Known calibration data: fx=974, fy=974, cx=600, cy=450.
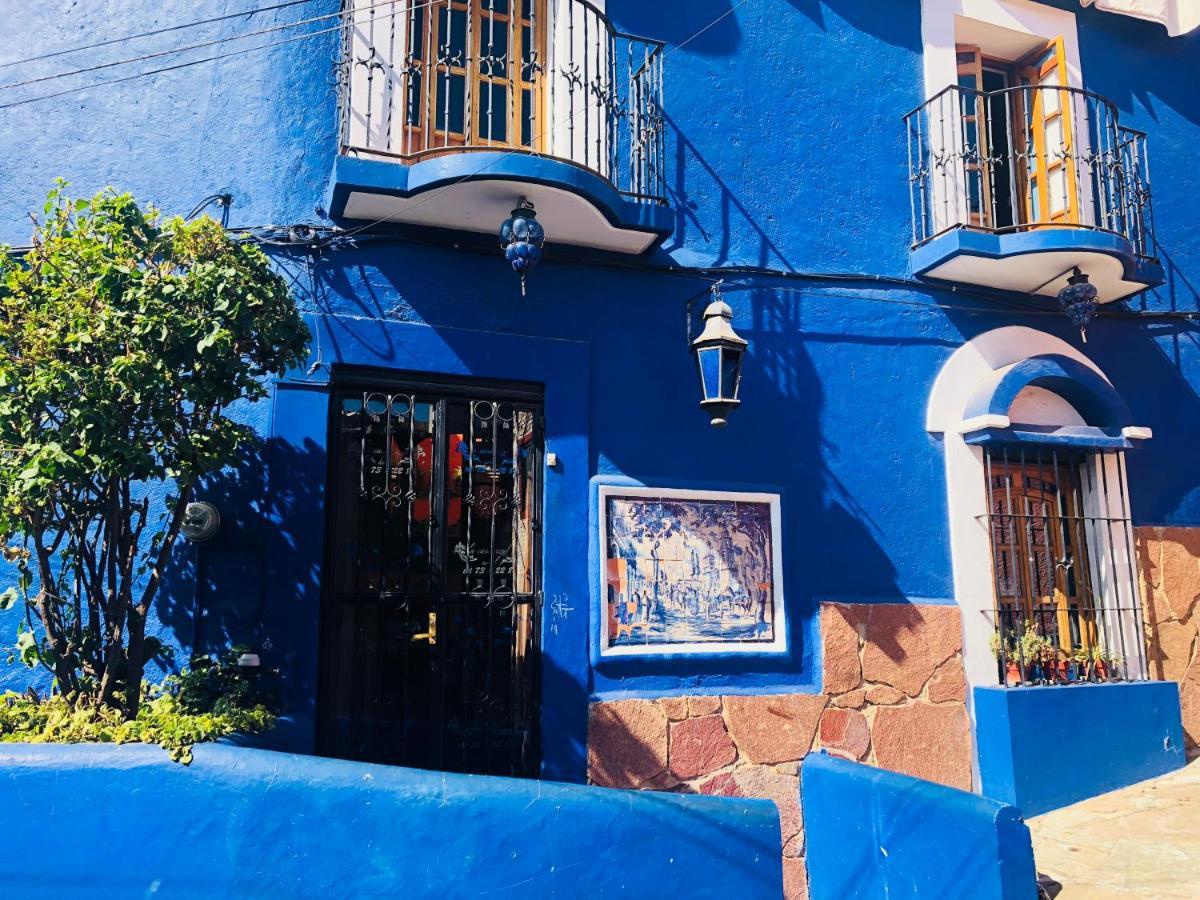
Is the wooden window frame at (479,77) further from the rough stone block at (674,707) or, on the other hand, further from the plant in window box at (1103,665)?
the plant in window box at (1103,665)

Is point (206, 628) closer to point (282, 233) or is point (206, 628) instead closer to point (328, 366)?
point (328, 366)

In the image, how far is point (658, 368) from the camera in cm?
603

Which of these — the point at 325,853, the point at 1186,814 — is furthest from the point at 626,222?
the point at 1186,814

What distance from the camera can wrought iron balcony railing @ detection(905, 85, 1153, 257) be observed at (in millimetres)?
6816

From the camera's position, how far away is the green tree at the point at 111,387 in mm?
4043

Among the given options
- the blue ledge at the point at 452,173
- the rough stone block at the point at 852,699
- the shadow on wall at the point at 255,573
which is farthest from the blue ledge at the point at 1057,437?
the shadow on wall at the point at 255,573

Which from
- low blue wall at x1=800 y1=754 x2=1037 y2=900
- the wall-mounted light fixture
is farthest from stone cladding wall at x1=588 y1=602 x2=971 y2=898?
the wall-mounted light fixture

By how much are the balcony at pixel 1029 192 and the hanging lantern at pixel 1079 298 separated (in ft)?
0.31

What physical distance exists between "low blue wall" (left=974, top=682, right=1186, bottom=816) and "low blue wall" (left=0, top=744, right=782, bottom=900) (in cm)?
299

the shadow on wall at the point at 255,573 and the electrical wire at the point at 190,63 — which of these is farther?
the electrical wire at the point at 190,63

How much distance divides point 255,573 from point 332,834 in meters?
1.80

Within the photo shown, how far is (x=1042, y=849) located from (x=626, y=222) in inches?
167

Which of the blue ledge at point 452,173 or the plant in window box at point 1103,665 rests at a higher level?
the blue ledge at point 452,173

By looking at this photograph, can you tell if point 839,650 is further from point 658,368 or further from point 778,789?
point 658,368
